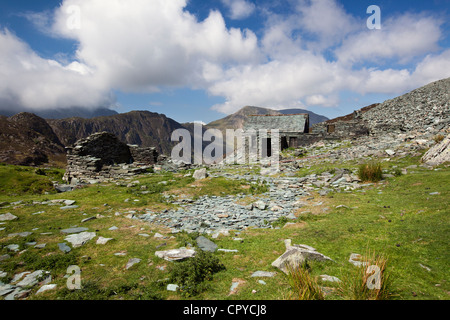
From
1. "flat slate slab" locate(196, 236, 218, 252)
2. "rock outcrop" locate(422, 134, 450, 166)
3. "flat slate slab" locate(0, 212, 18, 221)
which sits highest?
"rock outcrop" locate(422, 134, 450, 166)

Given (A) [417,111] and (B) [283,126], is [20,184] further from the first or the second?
(A) [417,111]

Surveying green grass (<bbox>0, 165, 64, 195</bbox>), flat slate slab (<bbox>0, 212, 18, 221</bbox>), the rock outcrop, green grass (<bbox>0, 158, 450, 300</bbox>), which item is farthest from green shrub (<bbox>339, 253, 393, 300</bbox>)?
green grass (<bbox>0, 165, 64, 195</bbox>)

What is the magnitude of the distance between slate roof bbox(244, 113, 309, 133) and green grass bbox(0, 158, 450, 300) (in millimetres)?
28442

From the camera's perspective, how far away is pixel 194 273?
4629 millimetres

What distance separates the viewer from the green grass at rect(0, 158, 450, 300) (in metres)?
4.20

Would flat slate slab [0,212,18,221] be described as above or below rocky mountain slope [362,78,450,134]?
below

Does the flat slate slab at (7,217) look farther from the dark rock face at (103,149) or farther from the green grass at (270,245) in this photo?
the dark rock face at (103,149)

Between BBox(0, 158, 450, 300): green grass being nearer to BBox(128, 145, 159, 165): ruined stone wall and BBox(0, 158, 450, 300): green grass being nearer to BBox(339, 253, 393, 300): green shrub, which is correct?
BBox(339, 253, 393, 300): green shrub

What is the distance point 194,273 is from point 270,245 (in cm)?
259

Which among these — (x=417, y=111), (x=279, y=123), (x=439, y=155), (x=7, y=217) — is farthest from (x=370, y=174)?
(x=417, y=111)

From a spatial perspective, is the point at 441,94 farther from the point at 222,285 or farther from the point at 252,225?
the point at 222,285

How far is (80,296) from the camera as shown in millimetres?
4145

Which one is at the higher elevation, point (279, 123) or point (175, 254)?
point (279, 123)
